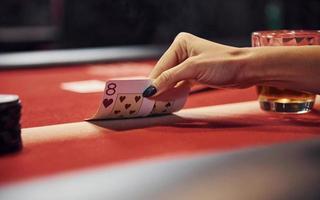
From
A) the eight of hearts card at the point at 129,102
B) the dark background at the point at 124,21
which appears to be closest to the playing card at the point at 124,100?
the eight of hearts card at the point at 129,102

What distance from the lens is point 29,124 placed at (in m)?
1.29

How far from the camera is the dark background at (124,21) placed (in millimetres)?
4035

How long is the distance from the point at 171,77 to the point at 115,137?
24 cm

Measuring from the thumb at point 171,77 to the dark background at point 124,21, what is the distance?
2597 mm

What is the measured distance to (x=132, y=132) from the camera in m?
1.16

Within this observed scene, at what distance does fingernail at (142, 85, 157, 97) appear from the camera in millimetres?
1262

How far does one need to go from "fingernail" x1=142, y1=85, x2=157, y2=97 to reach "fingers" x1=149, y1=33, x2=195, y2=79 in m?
0.10

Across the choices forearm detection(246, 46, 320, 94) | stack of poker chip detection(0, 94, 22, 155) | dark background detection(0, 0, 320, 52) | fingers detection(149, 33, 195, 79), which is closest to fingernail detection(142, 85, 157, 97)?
fingers detection(149, 33, 195, 79)

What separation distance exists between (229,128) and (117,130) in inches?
9.8

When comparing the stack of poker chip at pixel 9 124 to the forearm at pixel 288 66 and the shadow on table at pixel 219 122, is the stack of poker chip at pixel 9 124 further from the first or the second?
the forearm at pixel 288 66

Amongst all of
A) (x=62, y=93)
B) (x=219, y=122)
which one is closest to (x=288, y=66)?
(x=219, y=122)

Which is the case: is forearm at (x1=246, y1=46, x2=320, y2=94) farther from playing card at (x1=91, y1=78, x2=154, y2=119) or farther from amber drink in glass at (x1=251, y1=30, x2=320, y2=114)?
playing card at (x1=91, y1=78, x2=154, y2=119)

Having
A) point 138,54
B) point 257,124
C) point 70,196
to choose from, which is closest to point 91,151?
point 70,196

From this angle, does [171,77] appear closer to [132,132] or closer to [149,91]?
[149,91]
